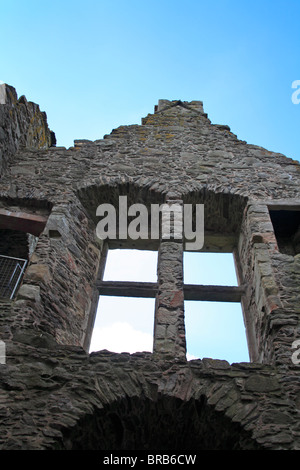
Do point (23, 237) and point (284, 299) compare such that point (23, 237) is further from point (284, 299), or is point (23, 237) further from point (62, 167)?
point (284, 299)

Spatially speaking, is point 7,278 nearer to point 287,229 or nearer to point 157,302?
point 157,302

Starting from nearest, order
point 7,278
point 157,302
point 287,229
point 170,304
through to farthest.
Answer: point 170,304
point 157,302
point 7,278
point 287,229

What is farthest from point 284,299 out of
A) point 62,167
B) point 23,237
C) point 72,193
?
point 23,237

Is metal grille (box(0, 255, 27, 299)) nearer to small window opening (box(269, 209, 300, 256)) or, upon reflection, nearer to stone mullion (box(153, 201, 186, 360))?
stone mullion (box(153, 201, 186, 360))

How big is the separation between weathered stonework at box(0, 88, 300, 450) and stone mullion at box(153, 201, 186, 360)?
0.02 metres

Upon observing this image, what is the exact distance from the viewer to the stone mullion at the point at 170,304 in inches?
158

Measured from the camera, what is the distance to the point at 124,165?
6.64 meters

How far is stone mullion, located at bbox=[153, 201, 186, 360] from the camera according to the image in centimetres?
401

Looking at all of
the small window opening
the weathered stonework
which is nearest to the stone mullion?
the weathered stonework

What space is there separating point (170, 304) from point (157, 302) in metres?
0.28

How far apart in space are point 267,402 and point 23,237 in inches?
208

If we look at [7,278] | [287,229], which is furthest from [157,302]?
[287,229]

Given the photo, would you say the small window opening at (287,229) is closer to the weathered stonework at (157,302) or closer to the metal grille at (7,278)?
the weathered stonework at (157,302)

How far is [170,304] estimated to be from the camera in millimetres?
4461
